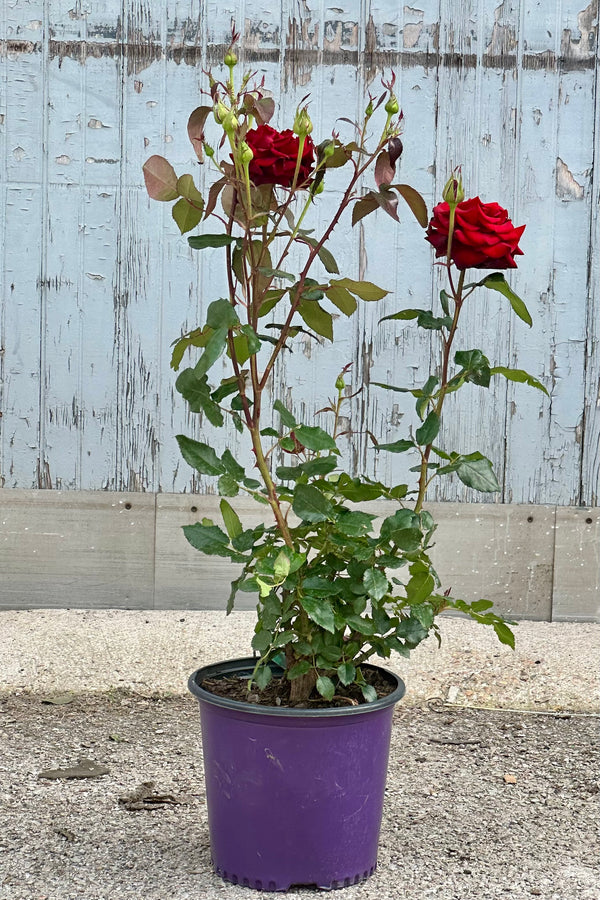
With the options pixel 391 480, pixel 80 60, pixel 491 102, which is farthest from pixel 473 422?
pixel 80 60

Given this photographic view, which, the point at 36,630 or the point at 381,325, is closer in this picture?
the point at 36,630

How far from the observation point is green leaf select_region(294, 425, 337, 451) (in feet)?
5.30

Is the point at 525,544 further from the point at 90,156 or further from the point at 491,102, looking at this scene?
the point at 90,156

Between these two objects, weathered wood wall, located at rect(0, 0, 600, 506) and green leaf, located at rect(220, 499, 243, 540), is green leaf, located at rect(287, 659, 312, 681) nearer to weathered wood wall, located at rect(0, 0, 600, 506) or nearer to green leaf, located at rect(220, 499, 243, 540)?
green leaf, located at rect(220, 499, 243, 540)

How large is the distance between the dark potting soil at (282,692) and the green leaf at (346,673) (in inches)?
2.2

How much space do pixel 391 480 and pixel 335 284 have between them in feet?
5.22

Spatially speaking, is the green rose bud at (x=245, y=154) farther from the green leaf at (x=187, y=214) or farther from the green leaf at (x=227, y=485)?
the green leaf at (x=227, y=485)

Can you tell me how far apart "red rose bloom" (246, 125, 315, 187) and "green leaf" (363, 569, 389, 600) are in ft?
2.14

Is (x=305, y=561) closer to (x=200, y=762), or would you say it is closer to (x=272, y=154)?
(x=272, y=154)

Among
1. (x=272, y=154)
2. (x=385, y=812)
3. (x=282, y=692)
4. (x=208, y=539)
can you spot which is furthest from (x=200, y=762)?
(x=272, y=154)

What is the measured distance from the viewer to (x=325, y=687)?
167 centimetres

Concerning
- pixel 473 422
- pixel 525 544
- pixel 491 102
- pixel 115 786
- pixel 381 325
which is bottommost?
pixel 115 786

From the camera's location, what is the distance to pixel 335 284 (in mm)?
1707

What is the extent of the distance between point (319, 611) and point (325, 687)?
0.14 meters
